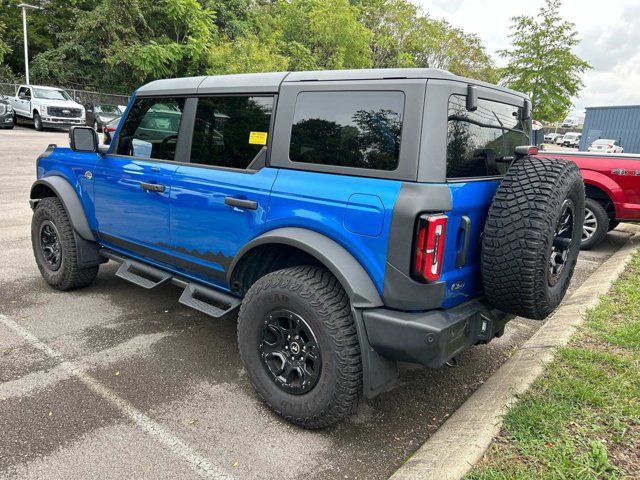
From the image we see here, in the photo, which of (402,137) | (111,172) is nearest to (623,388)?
(402,137)

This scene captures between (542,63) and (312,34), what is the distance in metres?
13.9

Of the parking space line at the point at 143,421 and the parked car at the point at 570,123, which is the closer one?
the parking space line at the point at 143,421

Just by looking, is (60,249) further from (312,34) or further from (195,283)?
→ (312,34)

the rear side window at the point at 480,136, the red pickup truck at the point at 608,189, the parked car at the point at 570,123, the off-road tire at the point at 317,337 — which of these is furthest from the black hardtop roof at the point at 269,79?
the parked car at the point at 570,123

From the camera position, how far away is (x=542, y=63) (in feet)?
68.0

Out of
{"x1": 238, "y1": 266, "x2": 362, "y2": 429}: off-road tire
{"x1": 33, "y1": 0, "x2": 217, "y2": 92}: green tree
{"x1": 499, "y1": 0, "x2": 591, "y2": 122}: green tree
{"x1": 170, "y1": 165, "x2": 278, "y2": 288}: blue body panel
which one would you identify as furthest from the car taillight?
{"x1": 33, "y1": 0, "x2": 217, "y2": 92}: green tree

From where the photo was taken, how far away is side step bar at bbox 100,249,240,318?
328cm

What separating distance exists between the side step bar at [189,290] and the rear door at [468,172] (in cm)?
148

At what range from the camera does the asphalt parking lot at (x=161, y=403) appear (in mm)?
2467

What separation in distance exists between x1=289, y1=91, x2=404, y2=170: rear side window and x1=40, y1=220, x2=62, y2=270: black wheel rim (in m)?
2.90

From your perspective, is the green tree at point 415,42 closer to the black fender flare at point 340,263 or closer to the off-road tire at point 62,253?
the off-road tire at point 62,253

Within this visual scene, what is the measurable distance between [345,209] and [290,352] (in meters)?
0.90

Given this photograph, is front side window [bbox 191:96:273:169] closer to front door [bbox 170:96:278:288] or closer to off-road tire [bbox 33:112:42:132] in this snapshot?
front door [bbox 170:96:278:288]

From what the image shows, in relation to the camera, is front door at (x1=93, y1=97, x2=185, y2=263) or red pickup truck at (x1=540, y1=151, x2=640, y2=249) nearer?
front door at (x1=93, y1=97, x2=185, y2=263)
